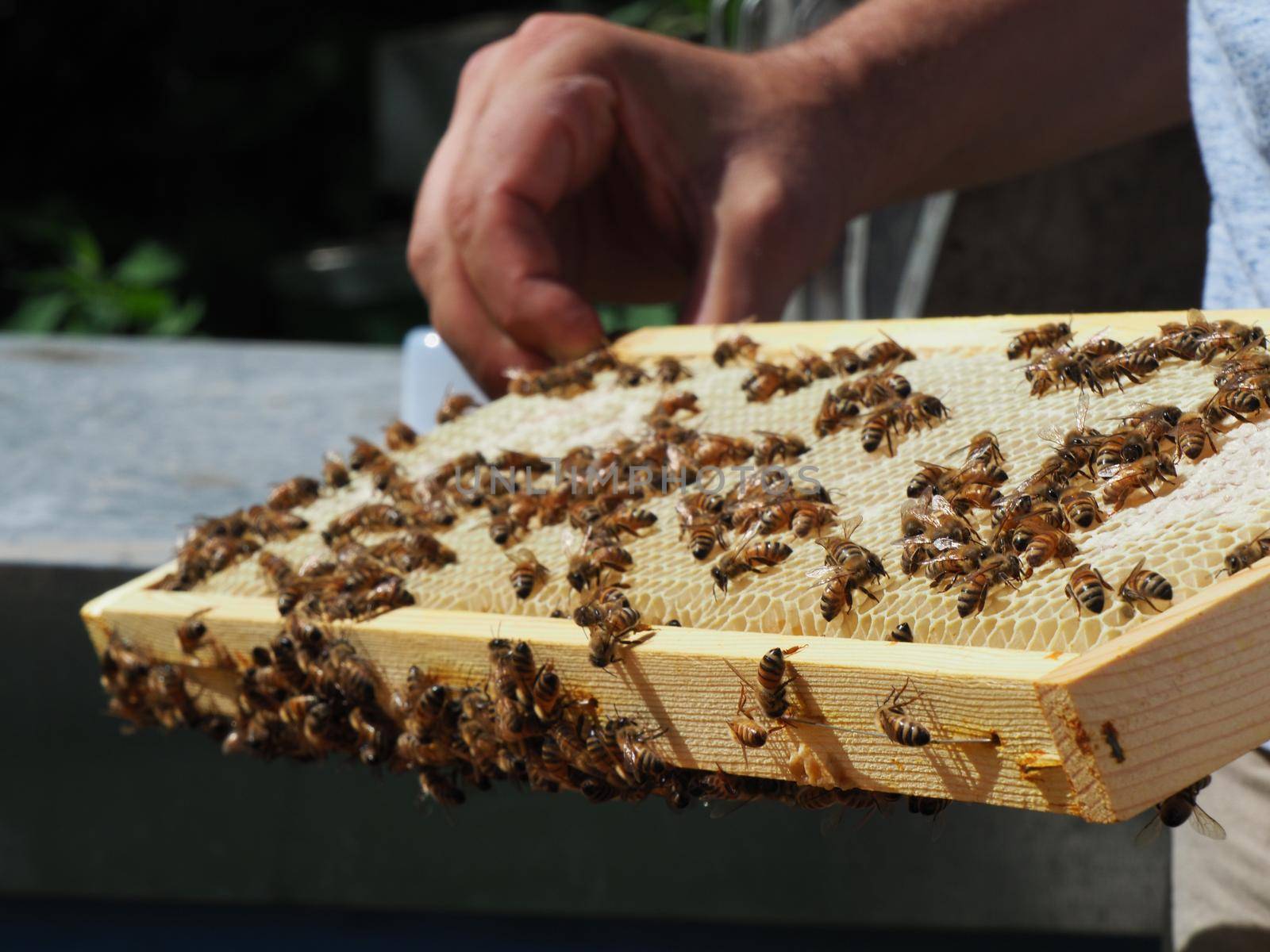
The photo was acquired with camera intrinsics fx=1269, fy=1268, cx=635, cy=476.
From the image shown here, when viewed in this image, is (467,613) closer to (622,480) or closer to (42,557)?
(622,480)

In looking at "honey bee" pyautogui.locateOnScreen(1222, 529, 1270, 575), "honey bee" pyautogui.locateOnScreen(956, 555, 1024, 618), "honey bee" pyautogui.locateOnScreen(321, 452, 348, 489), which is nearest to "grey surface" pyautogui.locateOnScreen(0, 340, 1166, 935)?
"honey bee" pyautogui.locateOnScreen(321, 452, 348, 489)

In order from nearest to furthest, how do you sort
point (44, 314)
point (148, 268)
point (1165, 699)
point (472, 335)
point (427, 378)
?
1. point (1165, 699)
2. point (472, 335)
3. point (427, 378)
4. point (44, 314)
5. point (148, 268)

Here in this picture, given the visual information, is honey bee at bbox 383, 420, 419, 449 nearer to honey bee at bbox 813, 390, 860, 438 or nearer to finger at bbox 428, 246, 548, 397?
finger at bbox 428, 246, 548, 397

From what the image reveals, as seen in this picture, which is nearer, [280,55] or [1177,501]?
[1177,501]

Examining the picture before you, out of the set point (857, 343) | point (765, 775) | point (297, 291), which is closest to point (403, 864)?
point (857, 343)

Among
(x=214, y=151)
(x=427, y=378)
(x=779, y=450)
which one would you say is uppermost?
(x=779, y=450)

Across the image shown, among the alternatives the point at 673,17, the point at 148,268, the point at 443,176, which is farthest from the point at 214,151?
the point at 443,176

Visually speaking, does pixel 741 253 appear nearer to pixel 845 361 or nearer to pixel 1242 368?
pixel 845 361
